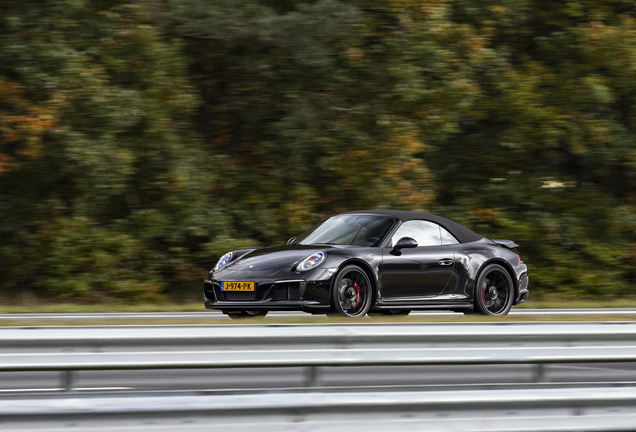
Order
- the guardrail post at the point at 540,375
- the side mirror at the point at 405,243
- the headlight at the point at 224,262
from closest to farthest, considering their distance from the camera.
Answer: the guardrail post at the point at 540,375, the side mirror at the point at 405,243, the headlight at the point at 224,262

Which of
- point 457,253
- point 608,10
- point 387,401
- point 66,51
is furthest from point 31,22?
point 387,401

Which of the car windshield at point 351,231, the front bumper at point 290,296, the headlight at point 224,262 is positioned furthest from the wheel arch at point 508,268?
the headlight at point 224,262

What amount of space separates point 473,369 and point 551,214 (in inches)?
532

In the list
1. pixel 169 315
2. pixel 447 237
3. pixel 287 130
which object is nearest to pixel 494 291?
pixel 447 237

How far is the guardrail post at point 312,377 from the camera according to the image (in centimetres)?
545

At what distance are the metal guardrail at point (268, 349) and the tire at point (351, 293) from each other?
3.97 metres

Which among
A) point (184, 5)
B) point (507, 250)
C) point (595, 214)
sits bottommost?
point (595, 214)

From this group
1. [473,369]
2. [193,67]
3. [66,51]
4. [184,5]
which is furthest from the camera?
[193,67]

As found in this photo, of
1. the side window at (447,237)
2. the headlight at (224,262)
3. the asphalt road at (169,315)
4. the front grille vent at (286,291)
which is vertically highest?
the side window at (447,237)

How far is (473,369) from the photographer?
817 centimetres

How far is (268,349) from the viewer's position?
551 centimetres

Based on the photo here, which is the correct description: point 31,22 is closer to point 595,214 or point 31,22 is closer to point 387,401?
point 595,214

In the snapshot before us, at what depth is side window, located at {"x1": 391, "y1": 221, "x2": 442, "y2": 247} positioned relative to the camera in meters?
10.9

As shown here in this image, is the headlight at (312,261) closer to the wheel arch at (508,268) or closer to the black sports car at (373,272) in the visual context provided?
the black sports car at (373,272)
